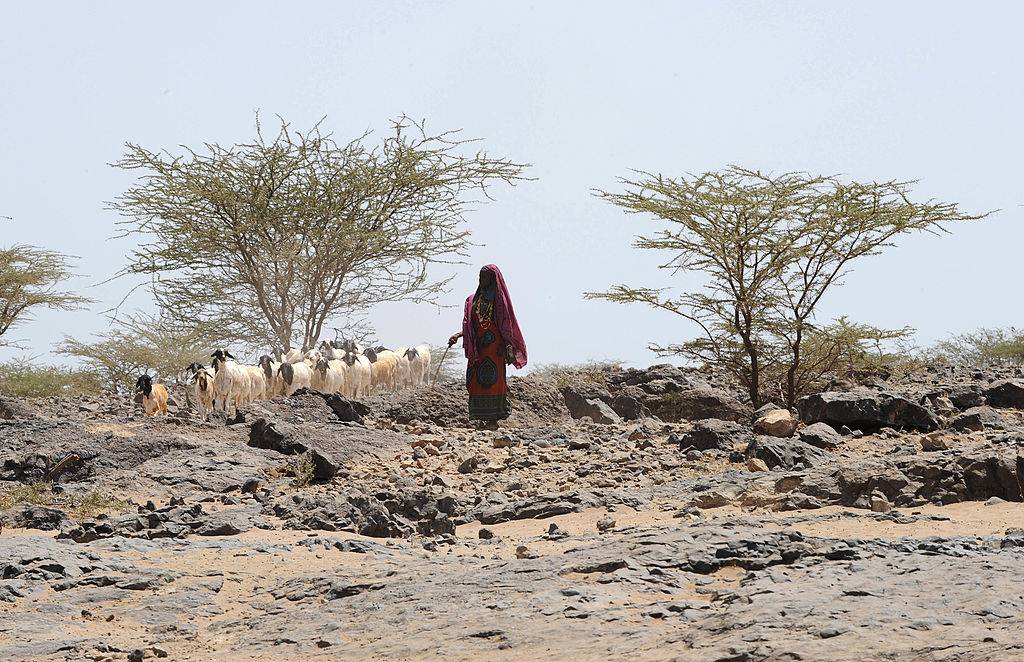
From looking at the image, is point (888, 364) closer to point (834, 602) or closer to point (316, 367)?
point (316, 367)

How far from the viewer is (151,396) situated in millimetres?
15531

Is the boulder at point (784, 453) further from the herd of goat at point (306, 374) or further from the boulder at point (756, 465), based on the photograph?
the herd of goat at point (306, 374)

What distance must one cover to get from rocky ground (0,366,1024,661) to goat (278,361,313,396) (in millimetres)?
2616

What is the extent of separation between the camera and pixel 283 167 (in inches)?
881

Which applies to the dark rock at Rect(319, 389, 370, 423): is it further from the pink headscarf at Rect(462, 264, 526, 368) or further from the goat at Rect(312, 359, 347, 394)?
the goat at Rect(312, 359, 347, 394)

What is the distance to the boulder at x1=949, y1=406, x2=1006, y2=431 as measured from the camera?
41.8 ft

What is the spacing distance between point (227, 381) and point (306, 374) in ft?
6.69

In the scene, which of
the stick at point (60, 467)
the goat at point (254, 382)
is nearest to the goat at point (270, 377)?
the goat at point (254, 382)

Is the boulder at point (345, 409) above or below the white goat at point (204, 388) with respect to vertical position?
below

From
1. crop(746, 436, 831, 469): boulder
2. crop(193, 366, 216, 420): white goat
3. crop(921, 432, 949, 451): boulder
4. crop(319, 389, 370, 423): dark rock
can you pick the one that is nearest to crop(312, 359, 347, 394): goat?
crop(193, 366, 216, 420): white goat

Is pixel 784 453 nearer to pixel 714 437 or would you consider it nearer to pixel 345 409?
pixel 714 437

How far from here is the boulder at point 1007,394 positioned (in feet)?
48.9

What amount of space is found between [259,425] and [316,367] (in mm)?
6099

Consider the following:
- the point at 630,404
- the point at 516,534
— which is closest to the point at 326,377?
the point at 630,404
